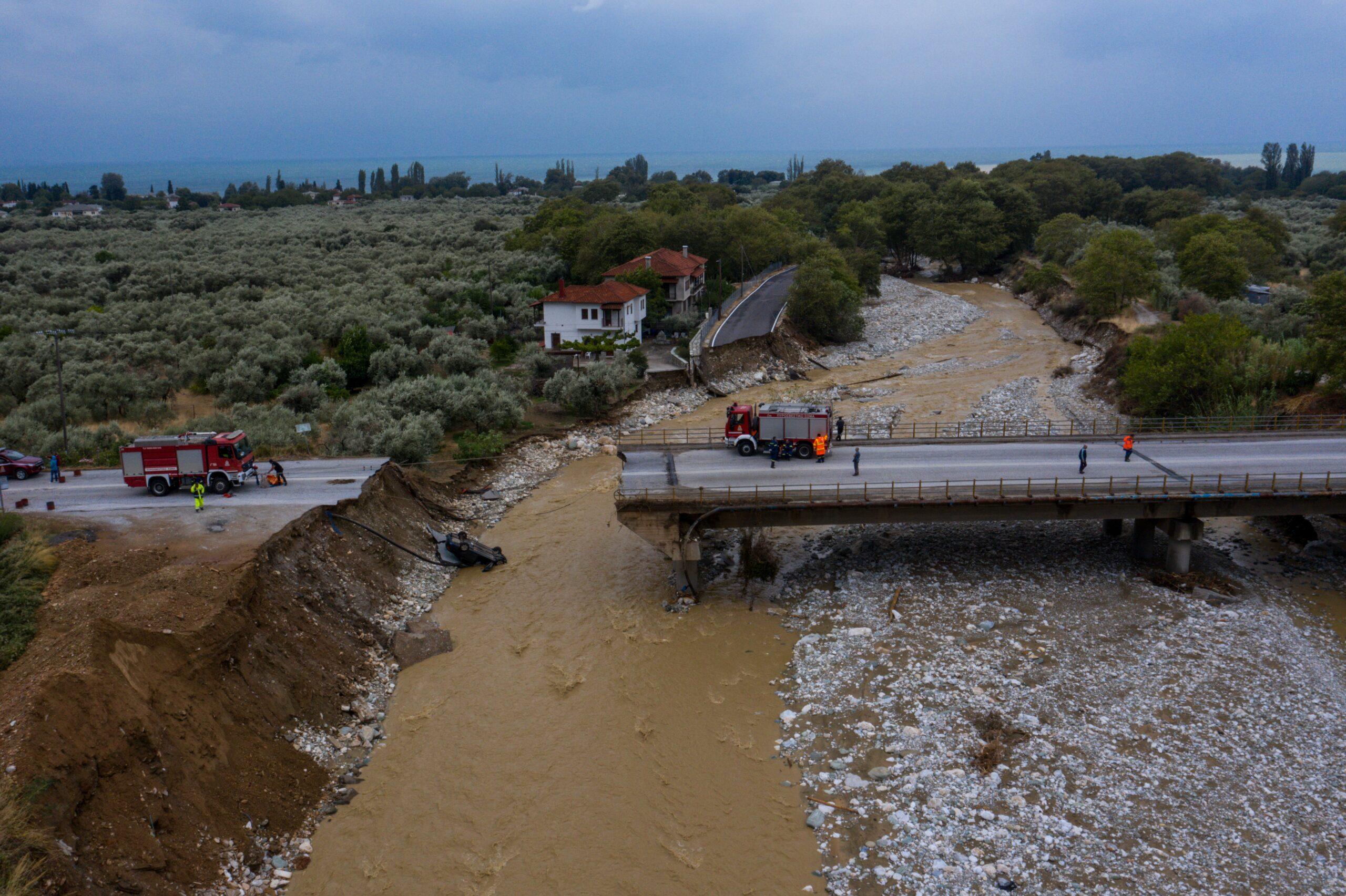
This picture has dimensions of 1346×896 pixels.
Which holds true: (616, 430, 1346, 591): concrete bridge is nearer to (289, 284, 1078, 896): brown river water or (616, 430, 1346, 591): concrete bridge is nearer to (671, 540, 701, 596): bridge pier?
(671, 540, 701, 596): bridge pier

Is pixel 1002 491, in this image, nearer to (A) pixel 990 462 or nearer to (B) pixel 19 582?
(A) pixel 990 462

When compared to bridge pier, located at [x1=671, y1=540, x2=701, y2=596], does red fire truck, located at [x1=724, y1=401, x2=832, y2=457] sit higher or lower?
higher

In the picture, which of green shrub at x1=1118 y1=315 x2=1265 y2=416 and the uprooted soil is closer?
the uprooted soil

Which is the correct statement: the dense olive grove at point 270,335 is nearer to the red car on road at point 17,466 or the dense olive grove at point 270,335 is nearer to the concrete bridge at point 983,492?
the red car on road at point 17,466

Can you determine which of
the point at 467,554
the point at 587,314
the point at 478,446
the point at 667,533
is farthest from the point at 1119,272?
the point at 467,554

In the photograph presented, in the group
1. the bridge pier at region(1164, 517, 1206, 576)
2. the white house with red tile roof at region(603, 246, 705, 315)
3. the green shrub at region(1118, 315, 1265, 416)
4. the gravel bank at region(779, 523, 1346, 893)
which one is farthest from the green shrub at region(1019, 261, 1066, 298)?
the bridge pier at region(1164, 517, 1206, 576)

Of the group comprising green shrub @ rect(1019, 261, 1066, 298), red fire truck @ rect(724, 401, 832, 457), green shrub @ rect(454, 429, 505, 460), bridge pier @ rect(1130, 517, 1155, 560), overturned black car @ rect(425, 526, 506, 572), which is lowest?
overturned black car @ rect(425, 526, 506, 572)
